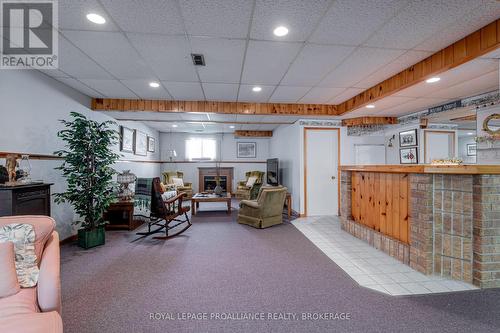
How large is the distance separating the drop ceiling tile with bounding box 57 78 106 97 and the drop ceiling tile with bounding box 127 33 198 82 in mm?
1400

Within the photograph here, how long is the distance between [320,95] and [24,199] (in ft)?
14.5

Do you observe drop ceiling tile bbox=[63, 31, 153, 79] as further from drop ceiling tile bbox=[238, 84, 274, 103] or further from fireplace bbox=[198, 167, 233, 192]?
fireplace bbox=[198, 167, 233, 192]

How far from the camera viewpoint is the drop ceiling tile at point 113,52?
7.40 ft

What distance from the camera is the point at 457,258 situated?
2.33m

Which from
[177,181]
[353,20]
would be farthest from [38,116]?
[177,181]

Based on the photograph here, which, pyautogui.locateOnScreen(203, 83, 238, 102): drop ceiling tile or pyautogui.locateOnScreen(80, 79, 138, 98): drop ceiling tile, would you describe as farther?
pyautogui.locateOnScreen(203, 83, 238, 102): drop ceiling tile

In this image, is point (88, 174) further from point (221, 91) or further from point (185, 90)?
point (221, 91)

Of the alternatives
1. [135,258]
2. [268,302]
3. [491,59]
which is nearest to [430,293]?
[268,302]

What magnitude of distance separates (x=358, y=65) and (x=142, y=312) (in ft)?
11.8

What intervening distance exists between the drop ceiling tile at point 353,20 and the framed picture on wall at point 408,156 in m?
4.02

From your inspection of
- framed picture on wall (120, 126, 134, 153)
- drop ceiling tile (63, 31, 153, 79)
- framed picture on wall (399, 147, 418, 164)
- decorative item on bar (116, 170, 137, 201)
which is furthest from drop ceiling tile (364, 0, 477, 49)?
framed picture on wall (120, 126, 134, 153)

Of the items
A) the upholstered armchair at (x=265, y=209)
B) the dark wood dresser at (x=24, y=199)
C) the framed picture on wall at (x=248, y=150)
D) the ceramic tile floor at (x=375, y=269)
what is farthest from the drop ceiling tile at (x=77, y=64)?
the framed picture on wall at (x=248, y=150)

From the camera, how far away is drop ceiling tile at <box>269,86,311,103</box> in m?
3.76

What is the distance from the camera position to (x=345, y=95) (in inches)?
164
